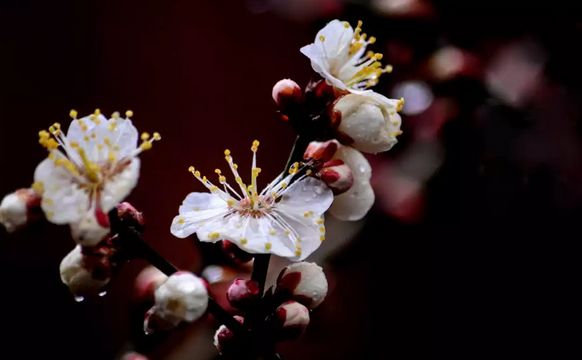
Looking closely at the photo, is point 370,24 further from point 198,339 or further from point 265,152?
point 198,339

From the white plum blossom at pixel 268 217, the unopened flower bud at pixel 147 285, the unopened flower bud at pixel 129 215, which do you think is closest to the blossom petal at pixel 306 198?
the white plum blossom at pixel 268 217

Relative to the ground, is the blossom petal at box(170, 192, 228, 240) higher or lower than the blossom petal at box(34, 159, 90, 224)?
lower

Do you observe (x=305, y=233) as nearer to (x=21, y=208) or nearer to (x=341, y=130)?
(x=341, y=130)

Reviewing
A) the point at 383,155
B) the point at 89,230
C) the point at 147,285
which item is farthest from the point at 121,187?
the point at 383,155

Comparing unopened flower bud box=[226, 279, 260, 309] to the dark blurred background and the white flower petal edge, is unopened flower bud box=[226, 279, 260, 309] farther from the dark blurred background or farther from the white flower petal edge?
the dark blurred background

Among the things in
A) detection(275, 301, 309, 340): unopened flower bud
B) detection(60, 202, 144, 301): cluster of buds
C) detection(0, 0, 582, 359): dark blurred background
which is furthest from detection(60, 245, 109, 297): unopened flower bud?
detection(0, 0, 582, 359): dark blurred background

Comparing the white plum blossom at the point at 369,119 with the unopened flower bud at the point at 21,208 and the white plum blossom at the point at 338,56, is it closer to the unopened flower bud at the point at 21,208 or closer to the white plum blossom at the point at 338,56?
the white plum blossom at the point at 338,56
